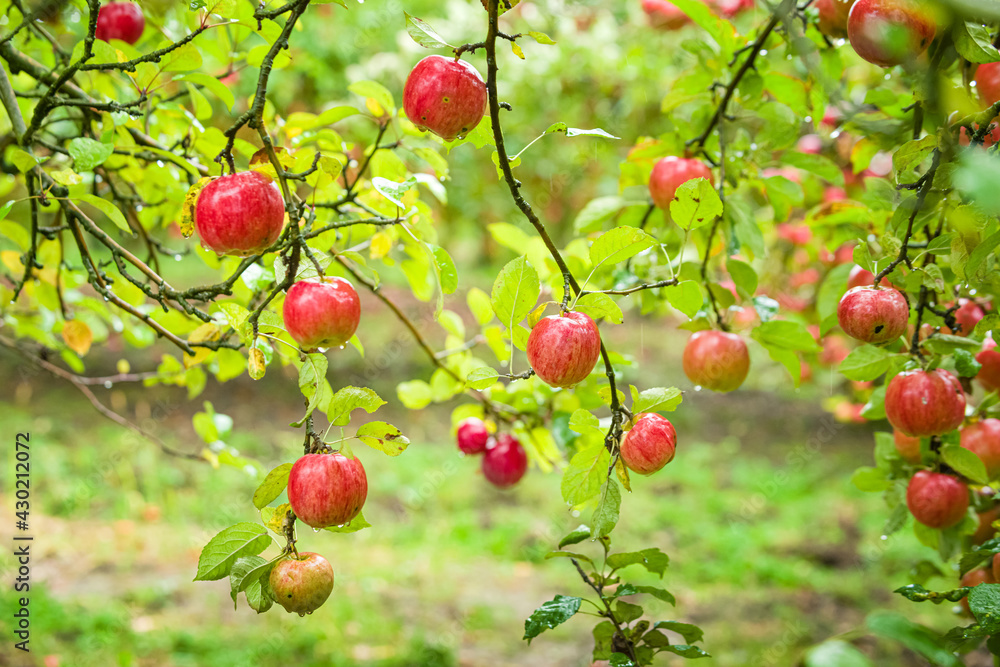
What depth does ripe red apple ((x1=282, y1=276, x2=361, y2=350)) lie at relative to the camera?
1.98 ft

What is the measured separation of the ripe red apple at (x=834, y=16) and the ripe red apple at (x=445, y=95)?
0.56m

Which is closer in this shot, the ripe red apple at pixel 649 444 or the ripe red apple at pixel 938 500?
the ripe red apple at pixel 649 444

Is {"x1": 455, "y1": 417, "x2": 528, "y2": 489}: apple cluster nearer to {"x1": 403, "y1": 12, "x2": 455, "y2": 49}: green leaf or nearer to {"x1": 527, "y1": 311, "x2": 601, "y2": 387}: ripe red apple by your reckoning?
{"x1": 527, "y1": 311, "x2": 601, "y2": 387}: ripe red apple

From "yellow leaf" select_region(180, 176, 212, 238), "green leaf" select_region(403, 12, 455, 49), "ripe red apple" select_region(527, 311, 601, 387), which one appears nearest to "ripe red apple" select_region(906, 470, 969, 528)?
"ripe red apple" select_region(527, 311, 601, 387)

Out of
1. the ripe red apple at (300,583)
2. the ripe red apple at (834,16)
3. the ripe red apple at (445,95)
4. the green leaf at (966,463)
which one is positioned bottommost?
the ripe red apple at (300,583)

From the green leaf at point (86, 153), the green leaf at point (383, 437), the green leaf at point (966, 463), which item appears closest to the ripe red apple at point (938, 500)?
the green leaf at point (966, 463)

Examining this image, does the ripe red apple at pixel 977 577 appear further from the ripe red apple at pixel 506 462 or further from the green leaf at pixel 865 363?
the ripe red apple at pixel 506 462

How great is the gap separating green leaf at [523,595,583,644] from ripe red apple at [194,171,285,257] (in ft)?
1.54

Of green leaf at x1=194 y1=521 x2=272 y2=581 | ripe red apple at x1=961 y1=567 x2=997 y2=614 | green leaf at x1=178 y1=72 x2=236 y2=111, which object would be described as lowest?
green leaf at x1=194 y1=521 x2=272 y2=581

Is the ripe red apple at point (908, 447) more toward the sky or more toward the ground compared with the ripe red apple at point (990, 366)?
Answer: more toward the ground

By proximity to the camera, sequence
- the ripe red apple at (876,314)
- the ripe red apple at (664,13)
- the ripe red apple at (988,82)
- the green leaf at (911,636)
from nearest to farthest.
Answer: the green leaf at (911,636), the ripe red apple at (876,314), the ripe red apple at (988,82), the ripe red apple at (664,13)

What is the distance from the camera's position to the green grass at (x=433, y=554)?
201 centimetres

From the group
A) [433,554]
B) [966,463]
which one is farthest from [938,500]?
[433,554]

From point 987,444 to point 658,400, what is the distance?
1.83 ft
